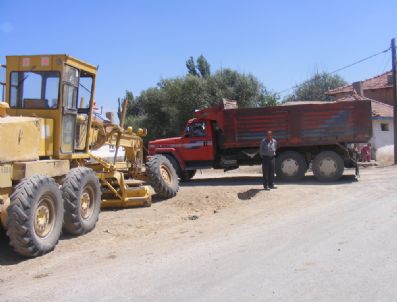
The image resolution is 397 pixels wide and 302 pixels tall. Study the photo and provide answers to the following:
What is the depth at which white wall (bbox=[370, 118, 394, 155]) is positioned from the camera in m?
29.1

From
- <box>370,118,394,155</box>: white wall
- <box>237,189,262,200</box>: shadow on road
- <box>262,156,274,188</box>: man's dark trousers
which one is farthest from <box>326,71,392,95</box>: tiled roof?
<box>237,189,262,200</box>: shadow on road

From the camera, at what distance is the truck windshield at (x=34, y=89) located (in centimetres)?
912

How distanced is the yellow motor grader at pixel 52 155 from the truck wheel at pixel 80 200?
0.02 metres

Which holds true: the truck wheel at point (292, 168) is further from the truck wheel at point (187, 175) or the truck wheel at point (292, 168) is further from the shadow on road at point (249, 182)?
the truck wheel at point (187, 175)

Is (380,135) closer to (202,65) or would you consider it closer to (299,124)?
(299,124)

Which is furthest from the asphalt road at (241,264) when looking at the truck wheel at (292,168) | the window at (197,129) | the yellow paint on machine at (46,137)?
the window at (197,129)

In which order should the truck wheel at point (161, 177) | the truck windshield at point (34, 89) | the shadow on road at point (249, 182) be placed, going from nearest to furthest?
1. the truck windshield at point (34, 89)
2. the truck wheel at point (161, 177)
3. the shadow on road at point (249, 182)

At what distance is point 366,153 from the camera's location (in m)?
26.3

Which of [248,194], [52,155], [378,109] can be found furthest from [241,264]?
[378,109]

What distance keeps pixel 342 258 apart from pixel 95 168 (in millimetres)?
6500

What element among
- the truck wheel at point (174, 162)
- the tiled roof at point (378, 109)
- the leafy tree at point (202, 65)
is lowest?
the truck wheel at point (174, 162)

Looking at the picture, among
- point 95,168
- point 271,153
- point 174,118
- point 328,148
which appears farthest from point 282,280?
point 174,118

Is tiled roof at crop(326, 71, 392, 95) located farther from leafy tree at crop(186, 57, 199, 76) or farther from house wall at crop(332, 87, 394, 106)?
leafy tree at crop(186, 57, 199, 76)

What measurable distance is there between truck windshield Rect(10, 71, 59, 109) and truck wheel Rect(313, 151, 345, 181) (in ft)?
34.9
